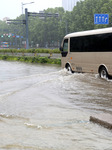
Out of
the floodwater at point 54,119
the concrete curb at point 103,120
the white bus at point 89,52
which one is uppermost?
the white bus at point 89,52

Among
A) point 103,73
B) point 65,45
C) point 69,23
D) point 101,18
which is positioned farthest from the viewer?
point 69,23

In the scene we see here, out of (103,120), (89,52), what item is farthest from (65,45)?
(103,120)

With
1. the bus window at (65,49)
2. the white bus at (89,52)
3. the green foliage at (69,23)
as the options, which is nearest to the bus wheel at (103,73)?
the white bus at (89,52)

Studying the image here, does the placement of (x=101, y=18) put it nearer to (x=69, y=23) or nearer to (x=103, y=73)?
(x=103, y=73)

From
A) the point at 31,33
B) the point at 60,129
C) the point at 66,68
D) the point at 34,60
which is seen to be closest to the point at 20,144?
A: the point at 60,129

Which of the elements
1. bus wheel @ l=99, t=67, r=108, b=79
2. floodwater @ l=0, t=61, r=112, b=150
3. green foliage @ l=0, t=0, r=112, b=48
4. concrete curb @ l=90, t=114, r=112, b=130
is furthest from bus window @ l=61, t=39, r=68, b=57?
green foliage @ l=0, t=0, r=112, b=48

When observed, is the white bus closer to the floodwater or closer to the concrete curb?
the floodwater

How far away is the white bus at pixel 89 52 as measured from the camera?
14.0 m

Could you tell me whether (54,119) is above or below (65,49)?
below

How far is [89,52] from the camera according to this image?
15.7 metres

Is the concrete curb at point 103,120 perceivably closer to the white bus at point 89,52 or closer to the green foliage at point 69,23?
the white bus at point 89,52

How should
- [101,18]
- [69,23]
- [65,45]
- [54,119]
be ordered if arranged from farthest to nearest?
[69,23] < [101,18] < [65,45] < [54,119]

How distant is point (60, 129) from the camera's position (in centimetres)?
574

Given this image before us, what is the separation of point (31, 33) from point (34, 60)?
73.0 meters
